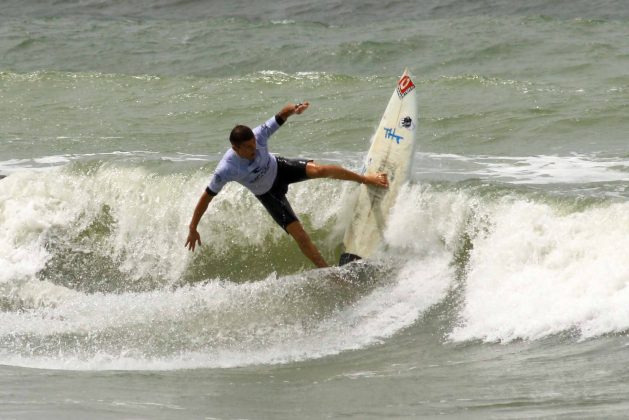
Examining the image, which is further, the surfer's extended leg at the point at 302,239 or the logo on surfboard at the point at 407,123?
the logo on surfboard at the point at 407,123

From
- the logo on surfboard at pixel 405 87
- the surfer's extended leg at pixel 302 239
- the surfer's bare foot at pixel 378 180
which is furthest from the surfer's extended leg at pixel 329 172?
the logo on surfboard at pixel 405 87

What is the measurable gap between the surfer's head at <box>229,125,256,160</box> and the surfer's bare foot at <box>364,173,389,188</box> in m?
1.42

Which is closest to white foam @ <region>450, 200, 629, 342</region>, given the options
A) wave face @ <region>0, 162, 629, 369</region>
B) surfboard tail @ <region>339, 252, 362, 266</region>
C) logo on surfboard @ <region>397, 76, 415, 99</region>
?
wave face @ <region>0, 162, 629, 369</region>

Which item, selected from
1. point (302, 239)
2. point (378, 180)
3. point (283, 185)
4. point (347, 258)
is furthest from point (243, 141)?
point (347, 258)

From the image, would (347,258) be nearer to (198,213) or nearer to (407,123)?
(407,123)

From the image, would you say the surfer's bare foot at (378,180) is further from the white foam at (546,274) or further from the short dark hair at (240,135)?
the short dark hair at (240,135)

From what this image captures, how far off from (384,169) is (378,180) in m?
0.22

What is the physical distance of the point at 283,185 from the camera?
8812mm

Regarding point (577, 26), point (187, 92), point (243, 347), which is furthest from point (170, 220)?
point (577, 26)

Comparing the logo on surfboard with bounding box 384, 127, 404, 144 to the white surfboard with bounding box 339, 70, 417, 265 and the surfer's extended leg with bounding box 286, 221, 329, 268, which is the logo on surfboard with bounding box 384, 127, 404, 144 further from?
the surfer's extended leg with bounding box 286, 221, 329, 268

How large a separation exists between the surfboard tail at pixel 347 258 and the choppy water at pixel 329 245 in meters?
0.25

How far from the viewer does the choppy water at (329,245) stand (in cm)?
627

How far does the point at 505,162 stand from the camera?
11609mm

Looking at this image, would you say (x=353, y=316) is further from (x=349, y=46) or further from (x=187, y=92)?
(x=349, y=46)
